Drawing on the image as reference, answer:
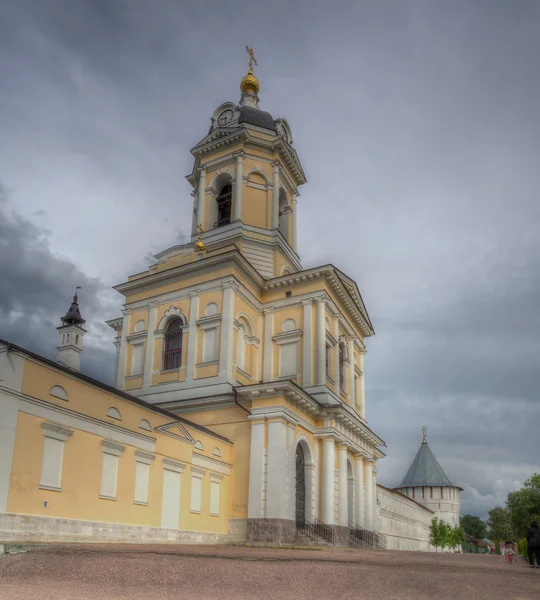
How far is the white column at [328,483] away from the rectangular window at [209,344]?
20.9ft

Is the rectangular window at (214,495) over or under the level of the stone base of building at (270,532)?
over

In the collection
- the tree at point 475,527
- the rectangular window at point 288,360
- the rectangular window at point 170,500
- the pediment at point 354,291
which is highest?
the pediment at point 354,291

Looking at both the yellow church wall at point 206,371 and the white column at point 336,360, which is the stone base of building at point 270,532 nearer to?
the yellow church wall at point 206,371

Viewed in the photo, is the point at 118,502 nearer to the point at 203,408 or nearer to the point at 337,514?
the point at 203,408

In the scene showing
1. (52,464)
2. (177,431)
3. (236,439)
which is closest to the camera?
(52,464)

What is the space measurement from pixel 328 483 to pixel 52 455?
14270 millimetres

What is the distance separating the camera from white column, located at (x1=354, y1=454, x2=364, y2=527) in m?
30.9

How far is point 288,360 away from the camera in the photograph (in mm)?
29891

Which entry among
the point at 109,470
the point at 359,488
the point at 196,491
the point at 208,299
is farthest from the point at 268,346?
the point at 109,470

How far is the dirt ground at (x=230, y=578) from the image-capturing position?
30.3ft

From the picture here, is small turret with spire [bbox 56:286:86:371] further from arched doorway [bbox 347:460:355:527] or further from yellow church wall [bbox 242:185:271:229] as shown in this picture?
arched doorway [bbox 347:460:355:527]

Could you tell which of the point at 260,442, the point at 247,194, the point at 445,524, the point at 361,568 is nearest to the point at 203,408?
the point at 260,442

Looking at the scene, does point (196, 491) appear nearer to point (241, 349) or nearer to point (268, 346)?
point (241, 349)

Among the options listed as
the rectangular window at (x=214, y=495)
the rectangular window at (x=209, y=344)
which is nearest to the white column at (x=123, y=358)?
the rectangular window at (x=209, y=344)
